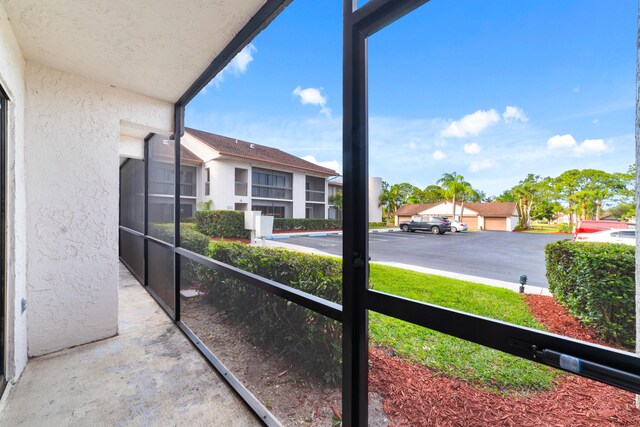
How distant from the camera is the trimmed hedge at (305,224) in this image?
4.64 feet

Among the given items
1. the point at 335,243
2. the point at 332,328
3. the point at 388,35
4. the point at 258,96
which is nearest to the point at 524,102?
the point at 388,35

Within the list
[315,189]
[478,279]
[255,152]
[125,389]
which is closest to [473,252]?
[478,279]

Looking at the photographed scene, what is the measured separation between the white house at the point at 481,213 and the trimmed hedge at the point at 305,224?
0.34m

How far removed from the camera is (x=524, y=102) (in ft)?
2.65

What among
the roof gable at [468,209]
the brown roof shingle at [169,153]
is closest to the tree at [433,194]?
the roof gable at [468,209]

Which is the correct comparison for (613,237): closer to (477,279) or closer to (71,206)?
(477,279)

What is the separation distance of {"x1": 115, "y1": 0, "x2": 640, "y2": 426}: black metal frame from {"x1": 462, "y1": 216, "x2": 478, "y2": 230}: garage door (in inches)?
14.3

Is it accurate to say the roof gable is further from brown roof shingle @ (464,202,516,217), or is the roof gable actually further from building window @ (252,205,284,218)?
building window @ (252,205,284,218)

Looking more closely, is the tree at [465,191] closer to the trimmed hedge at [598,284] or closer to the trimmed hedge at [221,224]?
the trimmed hedge at [598,284]

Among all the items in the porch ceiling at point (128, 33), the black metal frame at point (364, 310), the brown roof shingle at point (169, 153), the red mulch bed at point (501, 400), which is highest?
the porch ceiling at point (128, 33)

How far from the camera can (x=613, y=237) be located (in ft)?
2.43

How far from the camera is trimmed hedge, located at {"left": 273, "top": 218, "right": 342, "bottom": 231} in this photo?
1.41 metres

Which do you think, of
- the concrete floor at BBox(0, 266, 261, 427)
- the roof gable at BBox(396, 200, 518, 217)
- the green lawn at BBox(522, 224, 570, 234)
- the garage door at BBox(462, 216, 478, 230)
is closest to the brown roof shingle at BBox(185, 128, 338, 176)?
the roof gable at BBox(396, 200, 518, 217)

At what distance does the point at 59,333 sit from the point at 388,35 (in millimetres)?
3500
